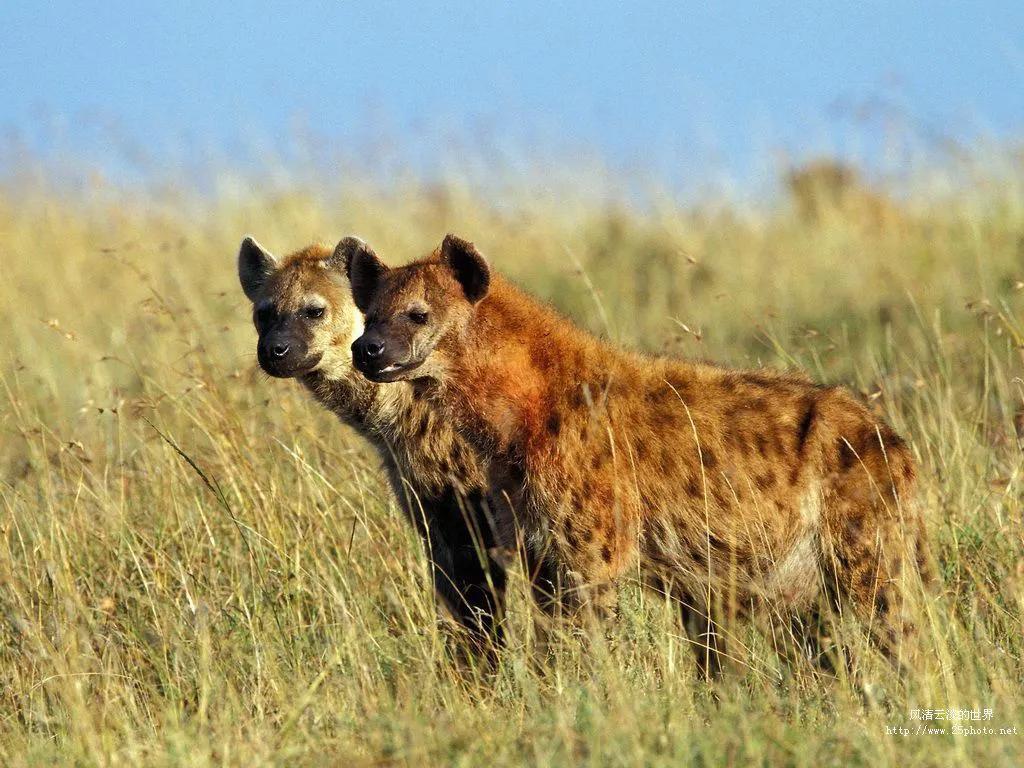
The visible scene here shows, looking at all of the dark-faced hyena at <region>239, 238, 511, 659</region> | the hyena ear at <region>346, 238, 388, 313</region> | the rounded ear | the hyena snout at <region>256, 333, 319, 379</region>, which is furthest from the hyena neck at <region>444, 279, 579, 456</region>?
the rounded ear

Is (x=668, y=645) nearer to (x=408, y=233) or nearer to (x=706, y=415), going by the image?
(x=706, y=415)

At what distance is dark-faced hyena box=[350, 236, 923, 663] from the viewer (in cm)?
444

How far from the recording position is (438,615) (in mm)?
5270

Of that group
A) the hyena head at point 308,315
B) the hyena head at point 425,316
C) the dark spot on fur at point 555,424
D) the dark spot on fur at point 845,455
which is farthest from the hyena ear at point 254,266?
the dark spot on fur at point 845,455

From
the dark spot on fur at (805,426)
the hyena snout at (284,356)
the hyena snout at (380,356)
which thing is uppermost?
the hyena snout at (380,356)

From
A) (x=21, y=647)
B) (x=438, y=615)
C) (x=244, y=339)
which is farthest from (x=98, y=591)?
(x=244, y=339)

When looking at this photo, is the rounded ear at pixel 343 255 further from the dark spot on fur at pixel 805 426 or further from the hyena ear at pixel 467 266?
the dark spot on fur at pixel 805 426

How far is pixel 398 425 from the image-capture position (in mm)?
5441

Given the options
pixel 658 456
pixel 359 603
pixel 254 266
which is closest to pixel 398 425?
pixel 359 603

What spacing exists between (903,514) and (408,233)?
26.1 feet

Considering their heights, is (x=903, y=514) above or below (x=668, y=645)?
above

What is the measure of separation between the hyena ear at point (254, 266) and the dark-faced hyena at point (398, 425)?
22 cm

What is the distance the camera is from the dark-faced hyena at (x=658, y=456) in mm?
4441

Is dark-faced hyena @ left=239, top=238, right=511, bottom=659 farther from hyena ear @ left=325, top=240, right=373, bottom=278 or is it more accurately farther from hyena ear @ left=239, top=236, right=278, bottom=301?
hyena ear @ left=239, top=236, right=278, bottom=301
